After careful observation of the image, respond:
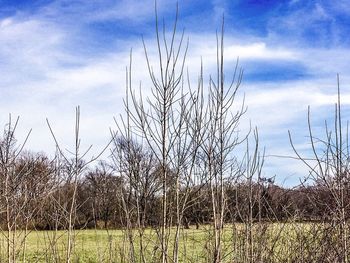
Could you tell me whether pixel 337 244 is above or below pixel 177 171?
below

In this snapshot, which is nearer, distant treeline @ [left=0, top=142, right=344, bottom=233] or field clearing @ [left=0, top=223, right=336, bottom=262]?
distant treeline @ [left=0, top=142, right=344, bottom=233]

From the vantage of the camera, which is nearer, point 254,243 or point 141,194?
point 141,194

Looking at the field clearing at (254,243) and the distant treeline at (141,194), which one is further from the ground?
the distant treeline at (141,194)

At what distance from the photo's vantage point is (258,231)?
16.0 feet

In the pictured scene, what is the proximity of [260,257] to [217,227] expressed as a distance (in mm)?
1345

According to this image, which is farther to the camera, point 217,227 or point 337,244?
point 337,244

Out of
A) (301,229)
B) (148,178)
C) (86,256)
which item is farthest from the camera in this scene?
(86,256)

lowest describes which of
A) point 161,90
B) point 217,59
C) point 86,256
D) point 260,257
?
point 86,256

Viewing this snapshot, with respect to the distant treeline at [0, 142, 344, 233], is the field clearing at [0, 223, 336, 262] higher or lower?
lower

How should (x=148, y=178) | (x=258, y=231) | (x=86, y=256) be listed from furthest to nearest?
(x=86, y=256) < (x=258, y=231) < (x=148, y=178)

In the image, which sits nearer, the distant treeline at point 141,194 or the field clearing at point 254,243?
the distant treeline at point 141,194

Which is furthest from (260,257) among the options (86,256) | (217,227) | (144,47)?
(86,256)

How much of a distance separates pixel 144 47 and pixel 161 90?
331 millimetres

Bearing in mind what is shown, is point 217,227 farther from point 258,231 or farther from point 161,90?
point 258,231
